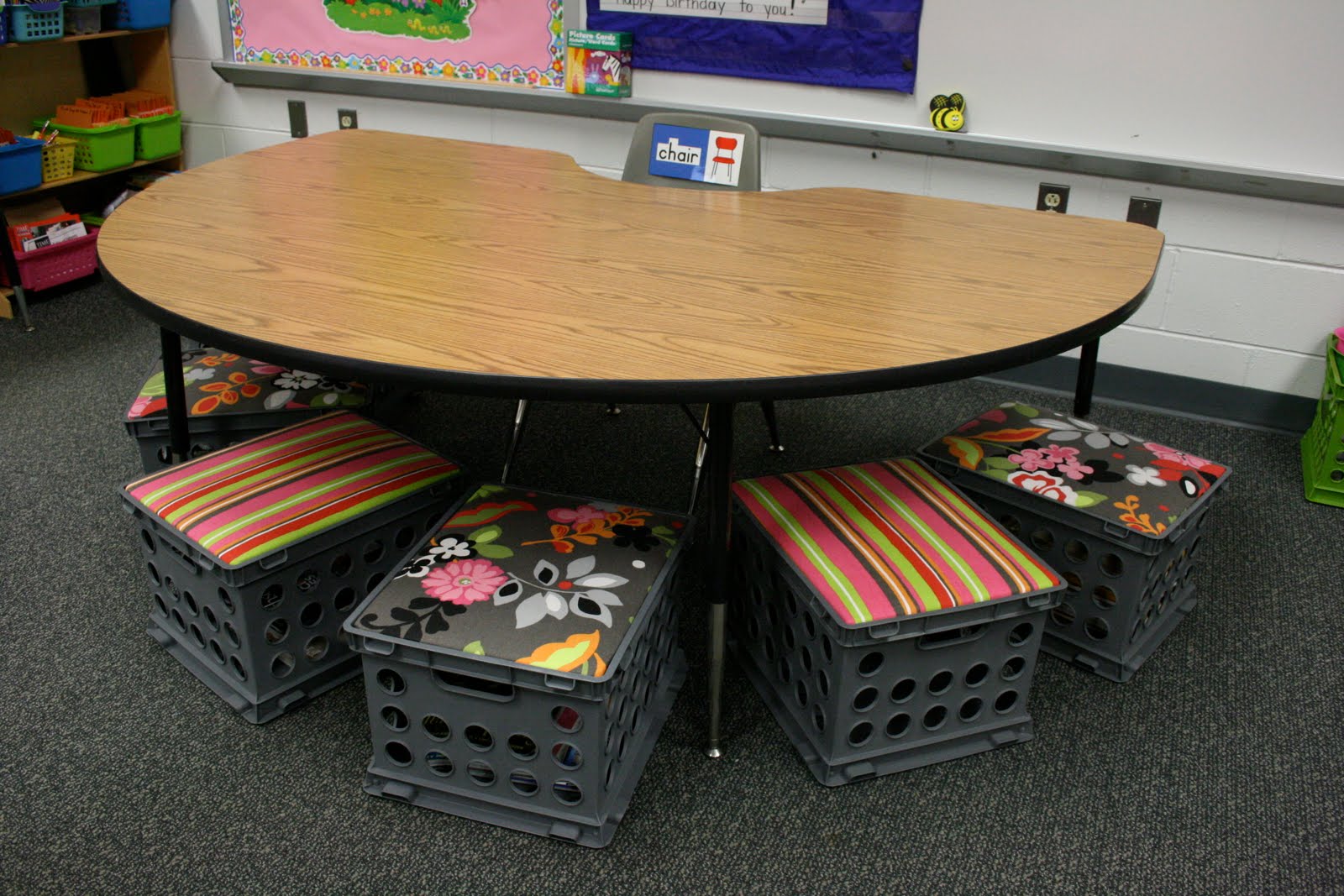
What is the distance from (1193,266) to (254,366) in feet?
7.55

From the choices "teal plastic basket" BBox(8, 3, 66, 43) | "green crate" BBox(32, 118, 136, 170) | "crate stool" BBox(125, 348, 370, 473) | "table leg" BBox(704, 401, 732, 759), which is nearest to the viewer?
"table leg" BBox(704, 401, 732, 759)

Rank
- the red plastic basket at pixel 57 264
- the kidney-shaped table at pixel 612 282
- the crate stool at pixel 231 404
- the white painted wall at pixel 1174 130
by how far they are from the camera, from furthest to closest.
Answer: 1. the red plastic basket at pixel 57 264
2. the white painted wall at pixel 1174 130
3. the crate stool at pixel 231 404
4. the kidney-shaped table at pixel 612 282

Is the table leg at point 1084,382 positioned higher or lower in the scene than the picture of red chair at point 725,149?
lower

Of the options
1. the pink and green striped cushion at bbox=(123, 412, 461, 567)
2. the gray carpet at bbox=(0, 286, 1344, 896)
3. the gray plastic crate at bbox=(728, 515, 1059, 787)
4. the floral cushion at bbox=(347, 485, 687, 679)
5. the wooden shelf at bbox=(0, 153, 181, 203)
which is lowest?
the gray carpet at bbox=(0, 286, 1344, 896)

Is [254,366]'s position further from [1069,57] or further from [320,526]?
[1069,57]

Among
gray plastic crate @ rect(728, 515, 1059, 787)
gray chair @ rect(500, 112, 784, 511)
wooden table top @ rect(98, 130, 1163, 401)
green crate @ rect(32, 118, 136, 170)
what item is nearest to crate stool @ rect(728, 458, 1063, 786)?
gray plastic crate @ rect(728, 515, 1059, 787)

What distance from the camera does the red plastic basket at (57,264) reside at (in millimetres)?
3207

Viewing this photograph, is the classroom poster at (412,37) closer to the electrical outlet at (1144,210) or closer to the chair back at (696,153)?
the chair back at (696,153)

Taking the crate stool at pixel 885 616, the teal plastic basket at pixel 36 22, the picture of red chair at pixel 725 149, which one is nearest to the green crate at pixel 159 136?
the teal plastic basket at pixel 36 22

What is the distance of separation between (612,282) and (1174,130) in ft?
5.86

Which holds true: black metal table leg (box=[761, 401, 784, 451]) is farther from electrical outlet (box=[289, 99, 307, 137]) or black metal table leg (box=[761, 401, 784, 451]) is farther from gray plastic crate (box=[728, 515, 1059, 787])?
electrical outlet (box=[289, 99, 307, 137])

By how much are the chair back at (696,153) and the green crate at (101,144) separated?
1973 millimetres

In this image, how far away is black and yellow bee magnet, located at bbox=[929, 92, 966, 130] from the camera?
2.80 meters

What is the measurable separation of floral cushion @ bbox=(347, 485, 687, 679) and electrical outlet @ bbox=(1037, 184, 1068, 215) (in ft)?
5.41
